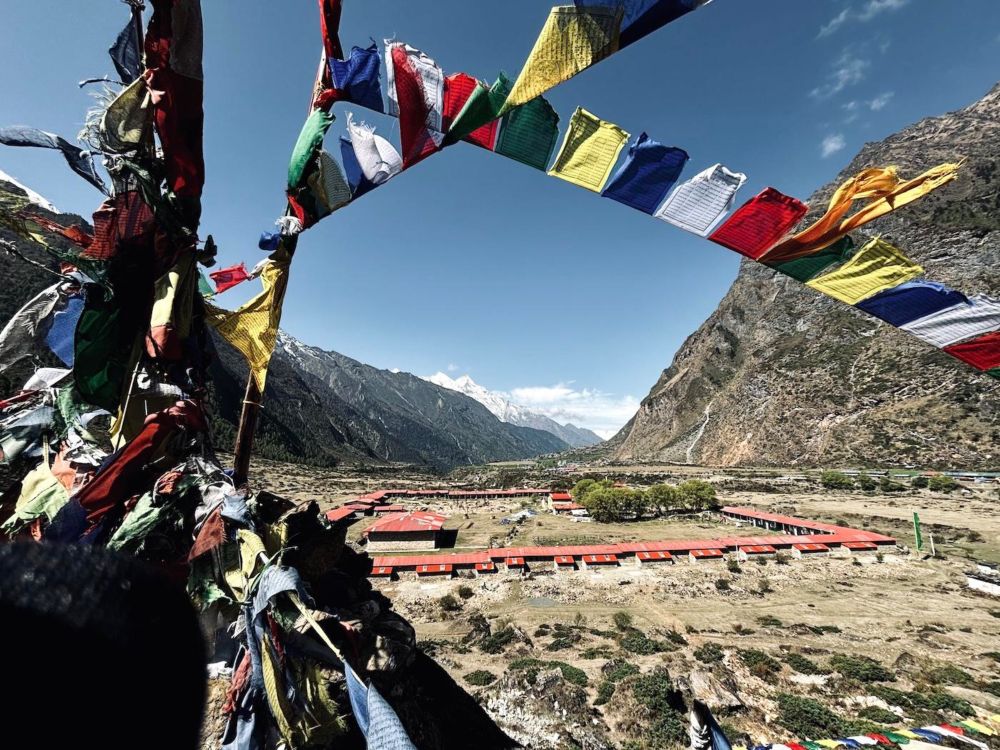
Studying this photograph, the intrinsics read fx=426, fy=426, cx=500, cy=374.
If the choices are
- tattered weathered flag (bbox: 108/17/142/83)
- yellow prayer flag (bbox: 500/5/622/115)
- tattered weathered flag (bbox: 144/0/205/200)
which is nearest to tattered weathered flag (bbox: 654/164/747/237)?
yellow prayer flag (bbox: 500/5/622/115)

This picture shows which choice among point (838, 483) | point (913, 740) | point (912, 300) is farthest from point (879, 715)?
point (838, 483)

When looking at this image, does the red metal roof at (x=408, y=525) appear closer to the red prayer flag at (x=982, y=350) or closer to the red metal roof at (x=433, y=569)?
the red metal roof at (x=433, y=569)

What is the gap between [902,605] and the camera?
1736 centimetres

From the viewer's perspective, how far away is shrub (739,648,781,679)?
1191 centimetres

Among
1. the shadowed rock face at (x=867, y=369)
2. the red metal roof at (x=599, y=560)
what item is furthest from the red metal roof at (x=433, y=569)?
the shadowed rock face at (x=867, y=369)

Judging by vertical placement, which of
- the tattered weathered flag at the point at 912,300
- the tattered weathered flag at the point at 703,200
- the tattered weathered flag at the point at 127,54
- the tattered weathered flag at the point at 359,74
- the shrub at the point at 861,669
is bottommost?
the shrub at the point at 861,669

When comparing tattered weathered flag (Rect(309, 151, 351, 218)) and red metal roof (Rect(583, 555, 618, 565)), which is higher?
tattered weathered flag (Rect(309, 151, 351, 218))

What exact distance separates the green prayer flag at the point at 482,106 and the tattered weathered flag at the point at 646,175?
141 cm

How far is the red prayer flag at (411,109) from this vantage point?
4.25 m

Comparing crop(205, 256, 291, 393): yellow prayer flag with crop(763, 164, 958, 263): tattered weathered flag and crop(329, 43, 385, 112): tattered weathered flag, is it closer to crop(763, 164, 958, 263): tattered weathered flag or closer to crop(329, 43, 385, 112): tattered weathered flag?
crop(329, 43, 385, 112): tattered weathered flag

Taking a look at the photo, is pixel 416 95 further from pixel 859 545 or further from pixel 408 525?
pixel 859 545

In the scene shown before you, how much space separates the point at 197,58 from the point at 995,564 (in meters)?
35.9

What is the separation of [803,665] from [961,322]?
12851 millimetres

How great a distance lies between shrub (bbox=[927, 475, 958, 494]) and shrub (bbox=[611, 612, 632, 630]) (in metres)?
46.8
